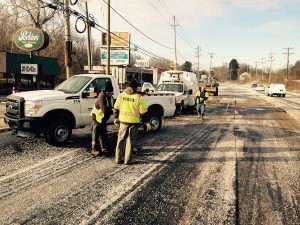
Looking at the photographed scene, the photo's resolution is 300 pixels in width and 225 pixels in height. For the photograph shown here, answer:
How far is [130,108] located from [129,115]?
0.16 meters

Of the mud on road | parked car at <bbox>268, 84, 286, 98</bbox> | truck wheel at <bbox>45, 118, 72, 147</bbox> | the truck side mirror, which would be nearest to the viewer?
the mud on road

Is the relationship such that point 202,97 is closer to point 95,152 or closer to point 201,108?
point 201,108

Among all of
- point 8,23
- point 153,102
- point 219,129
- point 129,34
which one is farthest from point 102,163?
point 8,23

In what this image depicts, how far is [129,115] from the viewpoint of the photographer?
5.92 meters

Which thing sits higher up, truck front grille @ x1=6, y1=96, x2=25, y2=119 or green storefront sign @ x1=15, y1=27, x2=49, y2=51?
green storefront sign @ x1=15, y1=27, x2=49, y2=51

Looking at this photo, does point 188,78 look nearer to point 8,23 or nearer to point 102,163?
point 102,163

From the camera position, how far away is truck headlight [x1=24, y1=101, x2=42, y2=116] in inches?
270

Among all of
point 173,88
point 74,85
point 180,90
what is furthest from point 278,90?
point 74,85

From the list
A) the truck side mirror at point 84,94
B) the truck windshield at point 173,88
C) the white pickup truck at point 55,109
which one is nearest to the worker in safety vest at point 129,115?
the white pickup truck at point 55,109

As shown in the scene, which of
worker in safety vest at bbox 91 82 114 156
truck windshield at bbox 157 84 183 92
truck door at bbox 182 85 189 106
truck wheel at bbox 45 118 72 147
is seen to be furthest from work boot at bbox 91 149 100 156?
truck windshield at bbox 157 84 183 92

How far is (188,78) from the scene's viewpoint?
66.3ft

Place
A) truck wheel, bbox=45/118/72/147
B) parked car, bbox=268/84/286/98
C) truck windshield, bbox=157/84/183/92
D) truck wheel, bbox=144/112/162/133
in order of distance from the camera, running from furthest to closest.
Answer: parked car, bbox=268/84/286/98 < truck windshield, bbox=157/84/183/92 < truck wheel, bbox=144/112/162/133 < truck wheel, bbox=45/118/72/147

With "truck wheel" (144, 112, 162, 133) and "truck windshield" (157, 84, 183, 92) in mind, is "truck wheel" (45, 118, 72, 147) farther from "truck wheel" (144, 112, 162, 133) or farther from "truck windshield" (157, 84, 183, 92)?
"truck windshield" (157, 84, 183, 92)

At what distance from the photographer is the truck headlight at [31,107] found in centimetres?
686
